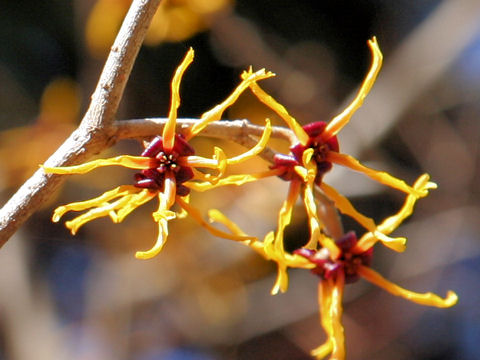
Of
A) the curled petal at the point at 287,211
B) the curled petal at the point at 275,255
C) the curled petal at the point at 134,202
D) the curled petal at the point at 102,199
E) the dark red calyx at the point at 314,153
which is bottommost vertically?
the curled petal at the point at 275,255

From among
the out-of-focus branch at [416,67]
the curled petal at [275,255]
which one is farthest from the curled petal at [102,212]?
the out-of-focus branch at [416,67]

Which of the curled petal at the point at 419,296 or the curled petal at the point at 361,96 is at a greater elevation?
A: the curled petal at the point at 361,96

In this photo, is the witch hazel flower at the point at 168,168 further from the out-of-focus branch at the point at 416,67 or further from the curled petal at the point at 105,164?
the out-of-focus branch at the point at 416,67

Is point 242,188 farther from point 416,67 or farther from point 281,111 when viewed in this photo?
point 281,111

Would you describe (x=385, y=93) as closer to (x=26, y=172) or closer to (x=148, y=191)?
(x=26, y=172)

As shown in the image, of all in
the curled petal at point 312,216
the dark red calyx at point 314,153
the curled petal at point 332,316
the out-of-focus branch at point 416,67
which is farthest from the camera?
the out-of-focus branch at point 416,67

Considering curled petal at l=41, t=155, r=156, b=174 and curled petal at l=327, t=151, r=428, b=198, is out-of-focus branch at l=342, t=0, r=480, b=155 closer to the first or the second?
curled petal at l=327, t=151, r=428, b=198

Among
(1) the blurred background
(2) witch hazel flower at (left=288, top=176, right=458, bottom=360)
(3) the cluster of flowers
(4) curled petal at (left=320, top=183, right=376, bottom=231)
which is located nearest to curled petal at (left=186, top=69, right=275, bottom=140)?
(3) the cluster of flowers
